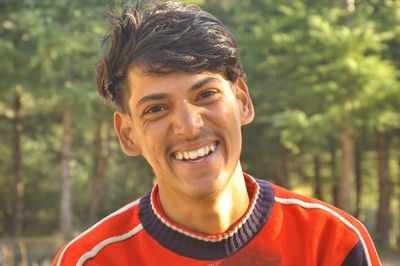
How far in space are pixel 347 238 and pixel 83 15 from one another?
1315 centimetres

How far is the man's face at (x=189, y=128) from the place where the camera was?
1.99 meters

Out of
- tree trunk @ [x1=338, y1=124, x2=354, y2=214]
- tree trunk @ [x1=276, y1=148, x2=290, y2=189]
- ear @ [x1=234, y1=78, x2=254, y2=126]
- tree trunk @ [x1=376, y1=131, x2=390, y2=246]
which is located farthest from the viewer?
tree trunk @ [x1=276, y1=148, x2=290, y2=189]

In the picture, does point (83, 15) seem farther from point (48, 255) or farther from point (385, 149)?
point (385, 149)

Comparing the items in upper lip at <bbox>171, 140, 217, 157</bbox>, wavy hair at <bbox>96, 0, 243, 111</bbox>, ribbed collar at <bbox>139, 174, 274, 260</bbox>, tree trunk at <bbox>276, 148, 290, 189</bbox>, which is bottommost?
tree trunk at <bbox>276, 148, 290, 189</bbox>

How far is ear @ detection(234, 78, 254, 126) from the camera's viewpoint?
2311 mm

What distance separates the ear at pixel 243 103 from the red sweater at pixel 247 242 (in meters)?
0.38

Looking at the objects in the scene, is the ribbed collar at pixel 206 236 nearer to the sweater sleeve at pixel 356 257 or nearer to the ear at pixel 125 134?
the ear at pixel 125 134

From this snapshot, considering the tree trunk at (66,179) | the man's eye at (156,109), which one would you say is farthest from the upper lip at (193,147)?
the tree trunk at (66,179)

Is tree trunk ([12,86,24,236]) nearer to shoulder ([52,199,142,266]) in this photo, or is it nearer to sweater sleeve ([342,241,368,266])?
shoulder ([52,199,142,266])

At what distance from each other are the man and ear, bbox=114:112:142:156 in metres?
0.02

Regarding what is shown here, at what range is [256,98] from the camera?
17.2 m

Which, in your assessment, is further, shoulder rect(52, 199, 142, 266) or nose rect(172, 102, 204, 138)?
shoulder rect(52, 199, 142, 266)

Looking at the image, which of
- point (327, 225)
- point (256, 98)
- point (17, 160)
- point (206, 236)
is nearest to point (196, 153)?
point (206, 236)

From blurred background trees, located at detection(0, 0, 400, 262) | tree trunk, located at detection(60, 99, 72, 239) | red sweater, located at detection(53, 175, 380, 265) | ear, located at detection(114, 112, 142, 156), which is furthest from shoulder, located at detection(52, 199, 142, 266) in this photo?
tree trunk, located at detection(60, 99, 72, 239)
